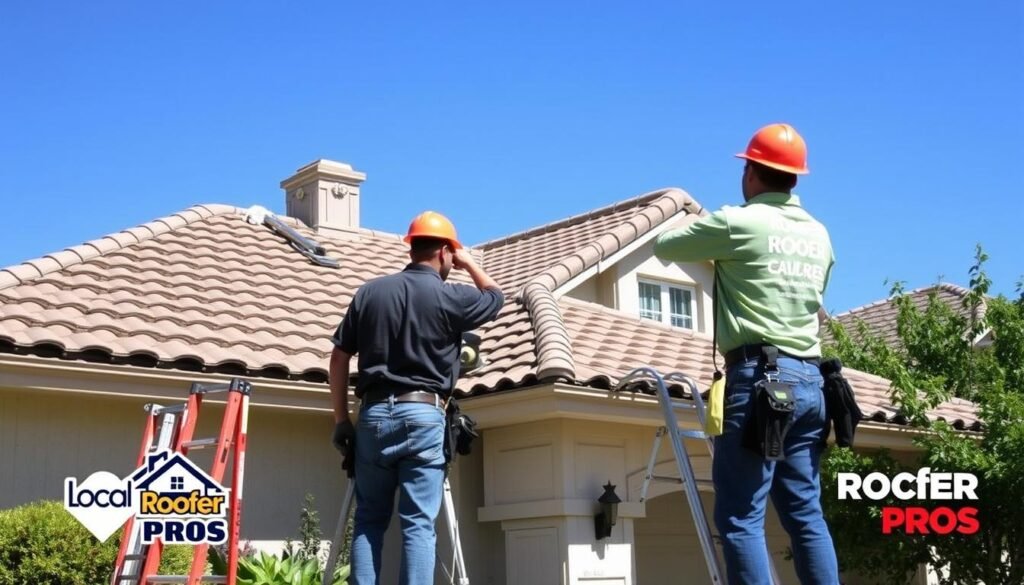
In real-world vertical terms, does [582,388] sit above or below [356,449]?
above

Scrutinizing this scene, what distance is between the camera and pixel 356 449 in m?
5.83

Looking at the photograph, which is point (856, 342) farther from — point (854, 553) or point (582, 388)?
point (582, 388)

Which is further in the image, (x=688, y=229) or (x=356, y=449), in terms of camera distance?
(x=356, y=449)

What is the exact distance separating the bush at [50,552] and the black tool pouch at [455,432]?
2.90m

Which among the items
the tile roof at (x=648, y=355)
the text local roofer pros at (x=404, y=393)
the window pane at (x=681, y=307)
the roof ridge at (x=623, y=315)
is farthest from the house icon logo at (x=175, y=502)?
the window pane at (x=681, y=307)

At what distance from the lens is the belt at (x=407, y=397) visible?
5723 millimetres

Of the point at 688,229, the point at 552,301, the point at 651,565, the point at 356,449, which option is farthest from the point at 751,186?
the point at 651,565

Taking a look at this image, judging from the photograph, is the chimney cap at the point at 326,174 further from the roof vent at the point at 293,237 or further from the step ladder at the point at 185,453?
the step ladder at the point at 185,453

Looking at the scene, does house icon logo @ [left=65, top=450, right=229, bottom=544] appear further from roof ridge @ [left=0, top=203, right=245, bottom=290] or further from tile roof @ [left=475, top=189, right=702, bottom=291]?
tile roof @ [left=475, top=189, right=702, bottom=291]

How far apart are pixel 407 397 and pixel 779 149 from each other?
6.56 feet

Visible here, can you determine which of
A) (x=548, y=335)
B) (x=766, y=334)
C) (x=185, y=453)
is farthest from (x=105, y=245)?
(x=766, y=334)

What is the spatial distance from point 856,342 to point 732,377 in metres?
12.1

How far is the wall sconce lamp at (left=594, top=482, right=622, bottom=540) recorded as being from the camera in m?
10.0

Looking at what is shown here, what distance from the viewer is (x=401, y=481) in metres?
5.68
